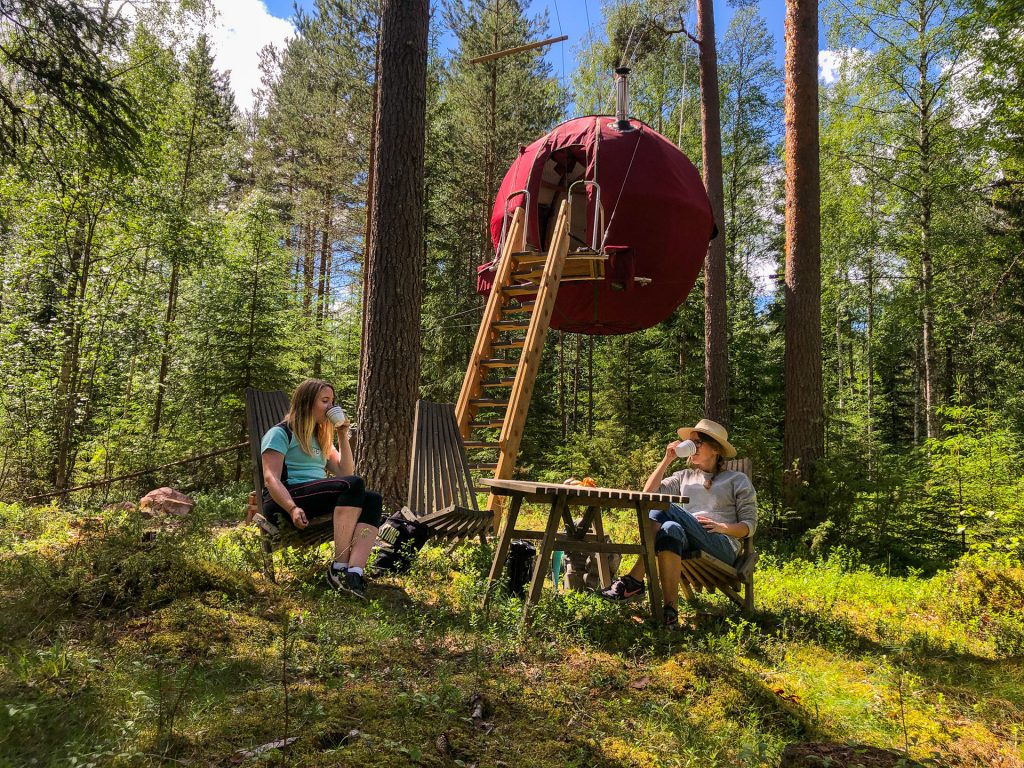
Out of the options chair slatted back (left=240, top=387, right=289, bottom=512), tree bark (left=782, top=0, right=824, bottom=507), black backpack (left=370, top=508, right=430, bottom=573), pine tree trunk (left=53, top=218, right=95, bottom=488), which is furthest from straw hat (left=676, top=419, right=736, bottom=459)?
pine tree trunk (left=53, top=218, right=95, bottom=488)

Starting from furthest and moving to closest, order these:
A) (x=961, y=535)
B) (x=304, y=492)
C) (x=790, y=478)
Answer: (x=790, y=478), (x=961, y=535), (x=304, y=492)

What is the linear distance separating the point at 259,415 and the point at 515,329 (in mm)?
2925

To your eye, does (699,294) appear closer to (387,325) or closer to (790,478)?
(790,478)

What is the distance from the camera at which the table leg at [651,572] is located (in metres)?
3.62

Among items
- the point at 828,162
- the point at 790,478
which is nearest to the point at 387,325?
the point at 790,478

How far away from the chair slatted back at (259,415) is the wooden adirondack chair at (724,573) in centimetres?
257

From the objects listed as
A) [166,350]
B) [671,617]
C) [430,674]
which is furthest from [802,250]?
[166,350]

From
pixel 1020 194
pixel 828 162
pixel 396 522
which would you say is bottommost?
pixel 396 522

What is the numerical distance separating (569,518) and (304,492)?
1.62 meters

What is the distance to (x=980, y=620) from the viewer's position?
4578 mm

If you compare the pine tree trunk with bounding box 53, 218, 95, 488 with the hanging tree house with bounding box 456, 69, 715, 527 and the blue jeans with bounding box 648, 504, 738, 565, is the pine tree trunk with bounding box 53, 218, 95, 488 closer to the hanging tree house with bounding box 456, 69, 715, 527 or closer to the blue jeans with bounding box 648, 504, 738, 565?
the hanging tree house with bounding box 456, 69, 715, 527

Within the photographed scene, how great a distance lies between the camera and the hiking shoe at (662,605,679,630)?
11.9 feet

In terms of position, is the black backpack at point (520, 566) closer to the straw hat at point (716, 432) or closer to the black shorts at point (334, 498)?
the black shorts at point (334, 498)

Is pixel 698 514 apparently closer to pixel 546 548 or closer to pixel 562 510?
pixel 562 510
